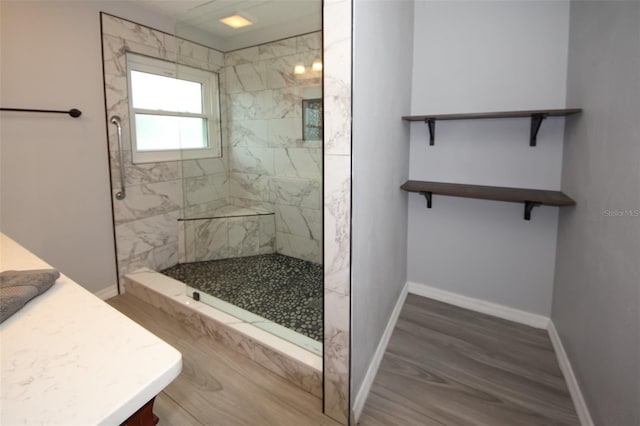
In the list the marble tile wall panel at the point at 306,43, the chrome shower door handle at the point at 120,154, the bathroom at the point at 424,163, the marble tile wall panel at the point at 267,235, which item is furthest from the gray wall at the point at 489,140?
the chrome shower door handle at the point at 120,154

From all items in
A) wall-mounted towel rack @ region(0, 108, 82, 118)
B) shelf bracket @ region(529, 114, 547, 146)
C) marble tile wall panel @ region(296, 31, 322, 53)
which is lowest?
shelf bracket @ region(529, 114, 547, 146)

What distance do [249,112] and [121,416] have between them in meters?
2.86

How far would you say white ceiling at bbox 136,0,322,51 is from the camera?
2381 millimetres

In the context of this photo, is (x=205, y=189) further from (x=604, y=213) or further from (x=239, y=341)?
(x=604, y=213)

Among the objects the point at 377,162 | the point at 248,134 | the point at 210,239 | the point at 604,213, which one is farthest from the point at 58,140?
the point at 604,213

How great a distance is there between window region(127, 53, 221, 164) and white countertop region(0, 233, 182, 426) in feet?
7.44

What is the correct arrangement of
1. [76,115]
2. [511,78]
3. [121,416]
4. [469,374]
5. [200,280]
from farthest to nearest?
[200,280], [76,115], [511,78], [469,374], [121,416]

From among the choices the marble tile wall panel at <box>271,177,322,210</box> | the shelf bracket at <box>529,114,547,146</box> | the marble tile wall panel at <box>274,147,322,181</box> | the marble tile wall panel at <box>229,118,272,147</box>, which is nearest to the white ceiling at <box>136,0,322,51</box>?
the marble tile wall panel at <box>229,118,272,147</box>

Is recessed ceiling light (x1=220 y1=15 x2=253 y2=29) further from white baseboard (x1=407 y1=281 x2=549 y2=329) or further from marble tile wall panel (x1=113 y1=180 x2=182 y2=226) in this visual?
white baseboard (x1=407 y1=281 x2=549 y2=329)

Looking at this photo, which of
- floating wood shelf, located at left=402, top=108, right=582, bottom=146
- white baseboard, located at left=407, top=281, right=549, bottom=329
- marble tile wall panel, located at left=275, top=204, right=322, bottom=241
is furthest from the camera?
marble tile wall panel, located at left=275, top=204, right=322, bottom=241

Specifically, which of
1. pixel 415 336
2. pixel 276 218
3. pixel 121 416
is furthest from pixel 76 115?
pixel 415 336

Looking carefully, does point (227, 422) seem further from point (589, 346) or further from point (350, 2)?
point (350, 2)

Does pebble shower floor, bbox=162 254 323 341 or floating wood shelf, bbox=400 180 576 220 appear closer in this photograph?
Answer: floating wood shelf, bbox=400 180 576 220

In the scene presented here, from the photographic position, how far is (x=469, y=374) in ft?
5.69
